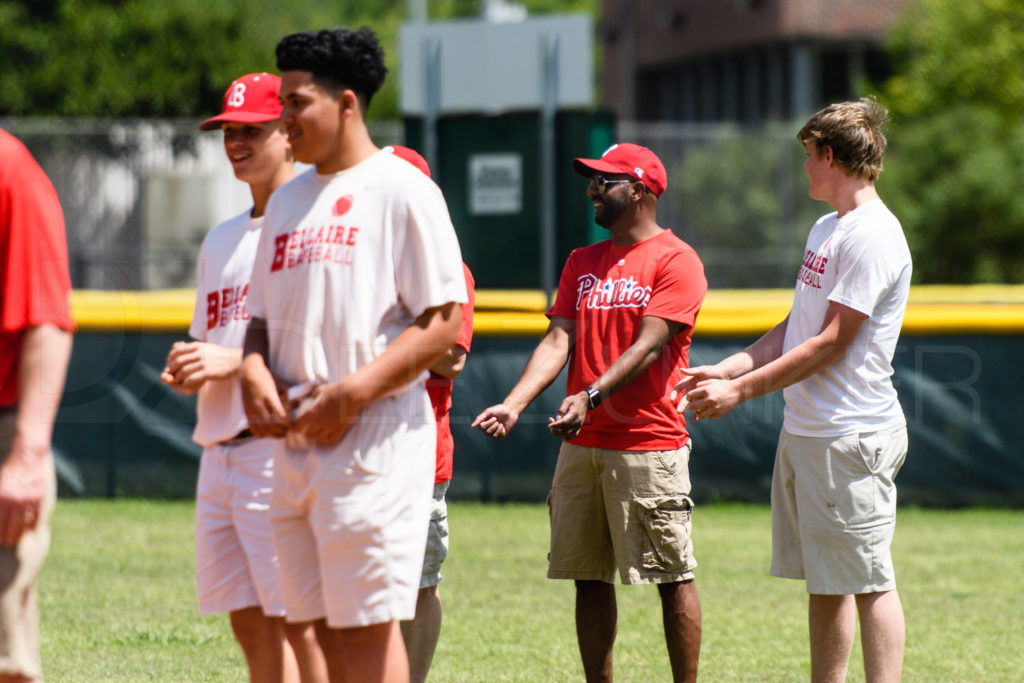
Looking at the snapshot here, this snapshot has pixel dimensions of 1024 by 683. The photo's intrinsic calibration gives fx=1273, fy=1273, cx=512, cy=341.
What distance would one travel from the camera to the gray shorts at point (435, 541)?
474 centimetres

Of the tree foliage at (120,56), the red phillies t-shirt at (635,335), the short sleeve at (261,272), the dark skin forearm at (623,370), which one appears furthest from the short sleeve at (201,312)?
the tree foliage at (120,56)

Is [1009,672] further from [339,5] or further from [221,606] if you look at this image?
[339,5]

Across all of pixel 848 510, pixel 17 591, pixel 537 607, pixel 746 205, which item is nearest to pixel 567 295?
pixel 848 510

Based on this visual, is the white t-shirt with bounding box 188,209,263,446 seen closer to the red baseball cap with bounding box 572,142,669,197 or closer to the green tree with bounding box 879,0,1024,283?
the red baseball cap with bounding box 572,142,669,197

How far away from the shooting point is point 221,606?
4.05m

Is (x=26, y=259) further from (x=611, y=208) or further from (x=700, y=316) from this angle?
(x=700, y=316)

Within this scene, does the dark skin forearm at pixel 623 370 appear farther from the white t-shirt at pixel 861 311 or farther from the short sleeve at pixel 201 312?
the short sleeve at pixel 201 312

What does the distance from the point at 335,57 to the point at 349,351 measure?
786 mm

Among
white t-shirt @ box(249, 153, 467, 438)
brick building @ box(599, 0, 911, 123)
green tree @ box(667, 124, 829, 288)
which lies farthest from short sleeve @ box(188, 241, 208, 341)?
brick building @ box(599, 0, 911, 123)

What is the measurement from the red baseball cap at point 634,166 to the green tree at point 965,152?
17161mm

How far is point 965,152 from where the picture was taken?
846 inches

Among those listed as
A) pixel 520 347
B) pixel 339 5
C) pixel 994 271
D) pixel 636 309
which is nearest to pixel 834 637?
pixel 636 309

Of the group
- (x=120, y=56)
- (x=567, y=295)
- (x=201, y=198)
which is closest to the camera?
(x=567, y=295)

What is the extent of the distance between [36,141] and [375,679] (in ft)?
63.4
